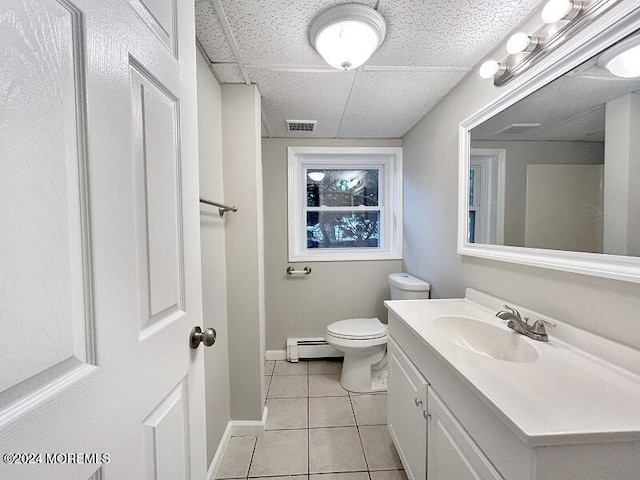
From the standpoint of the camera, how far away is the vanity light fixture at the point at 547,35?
2.77 feet

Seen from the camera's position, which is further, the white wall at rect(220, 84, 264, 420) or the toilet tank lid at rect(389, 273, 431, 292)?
the toilet tank lid at rect(389, 273, 431, 292)

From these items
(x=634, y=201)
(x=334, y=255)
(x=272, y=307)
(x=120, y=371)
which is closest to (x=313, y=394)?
(x=272, y=307)

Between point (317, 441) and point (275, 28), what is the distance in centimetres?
215

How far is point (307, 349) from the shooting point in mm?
2492

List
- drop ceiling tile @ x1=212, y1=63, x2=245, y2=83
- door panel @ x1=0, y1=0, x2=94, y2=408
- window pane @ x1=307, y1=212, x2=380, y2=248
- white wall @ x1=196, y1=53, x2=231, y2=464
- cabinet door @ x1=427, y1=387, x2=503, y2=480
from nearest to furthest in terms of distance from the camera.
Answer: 1. door panel @ x1=0, y1=0, x2=94, y2=408
2. cabinet door @ x1=427, y1=387, x2=503, y2=480
3. white wall @ x1=196, y1=53, x2=231, y2=464
4. drop ceiling tile @ x1=212, y1=63, x2=245, y2=83
5. window pane @ x1=307, y1=212, x2=380, y2=248

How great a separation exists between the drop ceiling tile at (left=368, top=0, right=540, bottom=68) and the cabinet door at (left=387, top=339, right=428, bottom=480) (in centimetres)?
146

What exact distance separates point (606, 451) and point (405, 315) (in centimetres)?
73

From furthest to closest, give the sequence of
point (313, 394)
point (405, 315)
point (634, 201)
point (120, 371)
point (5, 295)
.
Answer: point (313, 394) → point (405, 315) → point (634, 201) → point (120, 371) → point (5, 295)

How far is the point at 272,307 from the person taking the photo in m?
2.51

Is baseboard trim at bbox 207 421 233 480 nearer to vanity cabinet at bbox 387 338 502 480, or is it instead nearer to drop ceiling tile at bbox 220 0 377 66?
vanity cabinet at bbox 387 338 502 480

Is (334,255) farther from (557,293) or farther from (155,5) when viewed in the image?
(155,5)

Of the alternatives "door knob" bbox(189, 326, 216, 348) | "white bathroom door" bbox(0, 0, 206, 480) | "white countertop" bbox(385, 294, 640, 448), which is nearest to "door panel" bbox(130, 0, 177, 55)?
"white bathroom door" bbox(0, 0, 206, 480)

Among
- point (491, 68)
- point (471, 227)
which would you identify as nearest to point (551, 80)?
point (491, 68)

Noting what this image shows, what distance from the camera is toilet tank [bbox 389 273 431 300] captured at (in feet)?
6.48
